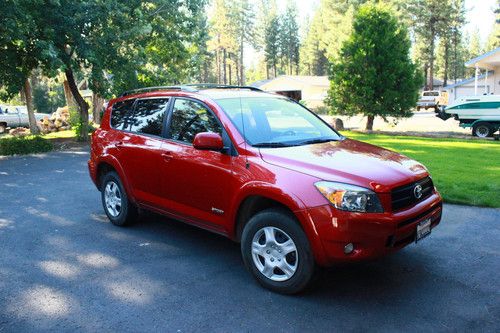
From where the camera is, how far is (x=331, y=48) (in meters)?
56.4

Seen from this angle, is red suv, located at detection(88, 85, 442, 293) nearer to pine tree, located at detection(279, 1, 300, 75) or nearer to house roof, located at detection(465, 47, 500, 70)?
house roof, located at detection(465, 47, 500, 70)

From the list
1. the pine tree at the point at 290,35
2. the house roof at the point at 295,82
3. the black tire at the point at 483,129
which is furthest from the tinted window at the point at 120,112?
the pine tree at the point at 290,35

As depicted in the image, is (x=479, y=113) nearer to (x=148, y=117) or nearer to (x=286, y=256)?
(x=148, y=117)

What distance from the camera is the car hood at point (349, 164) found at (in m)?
3.75

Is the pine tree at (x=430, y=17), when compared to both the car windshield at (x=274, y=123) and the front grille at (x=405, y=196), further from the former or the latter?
the front grille at (x=405, y=196)

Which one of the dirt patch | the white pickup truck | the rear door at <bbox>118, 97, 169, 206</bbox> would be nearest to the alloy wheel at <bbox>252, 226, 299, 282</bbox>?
the rear door at <bbox>118, 97, 169, 206</bbox>

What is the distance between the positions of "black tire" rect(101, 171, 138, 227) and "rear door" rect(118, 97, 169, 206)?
34 cm

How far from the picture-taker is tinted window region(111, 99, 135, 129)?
20.1 ft

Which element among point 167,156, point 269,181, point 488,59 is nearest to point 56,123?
point 167,156

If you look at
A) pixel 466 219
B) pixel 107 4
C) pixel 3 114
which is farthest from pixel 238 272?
pixel 3 114

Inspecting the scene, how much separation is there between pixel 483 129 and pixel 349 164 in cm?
1652

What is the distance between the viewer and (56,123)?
27422 mm

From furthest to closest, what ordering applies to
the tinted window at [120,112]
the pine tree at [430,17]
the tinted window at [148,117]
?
the pine tree at [430,17] → the tinted window at [120,112] → the tinted window at [148,117]

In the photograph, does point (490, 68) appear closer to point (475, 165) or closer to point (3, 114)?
point (475, 165)
